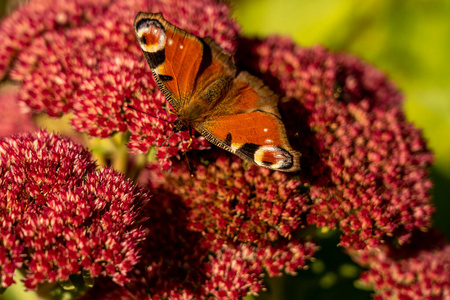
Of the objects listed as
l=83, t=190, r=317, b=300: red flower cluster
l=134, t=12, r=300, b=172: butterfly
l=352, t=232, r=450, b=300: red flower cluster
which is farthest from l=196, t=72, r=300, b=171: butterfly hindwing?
l=352, t=232, r=450, b=300: red flower cluster

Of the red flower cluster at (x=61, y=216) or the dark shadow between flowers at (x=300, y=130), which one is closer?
the red flower cluster at (x=61, y=216)

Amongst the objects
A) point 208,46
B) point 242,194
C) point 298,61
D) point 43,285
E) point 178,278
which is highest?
point 298,61

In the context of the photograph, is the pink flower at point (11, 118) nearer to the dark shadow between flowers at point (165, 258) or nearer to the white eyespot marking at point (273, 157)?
the dark shadow between flowers at point (165, 258)

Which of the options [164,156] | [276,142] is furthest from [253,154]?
[164,156]

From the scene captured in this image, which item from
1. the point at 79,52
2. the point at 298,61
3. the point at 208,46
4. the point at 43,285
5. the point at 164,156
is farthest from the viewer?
the point at 298,61

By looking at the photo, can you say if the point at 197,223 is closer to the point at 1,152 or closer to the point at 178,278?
the point at 178,278

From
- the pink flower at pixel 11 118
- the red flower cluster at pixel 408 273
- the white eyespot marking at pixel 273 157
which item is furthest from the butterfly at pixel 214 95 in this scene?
the pink flower at pixel 11 118
